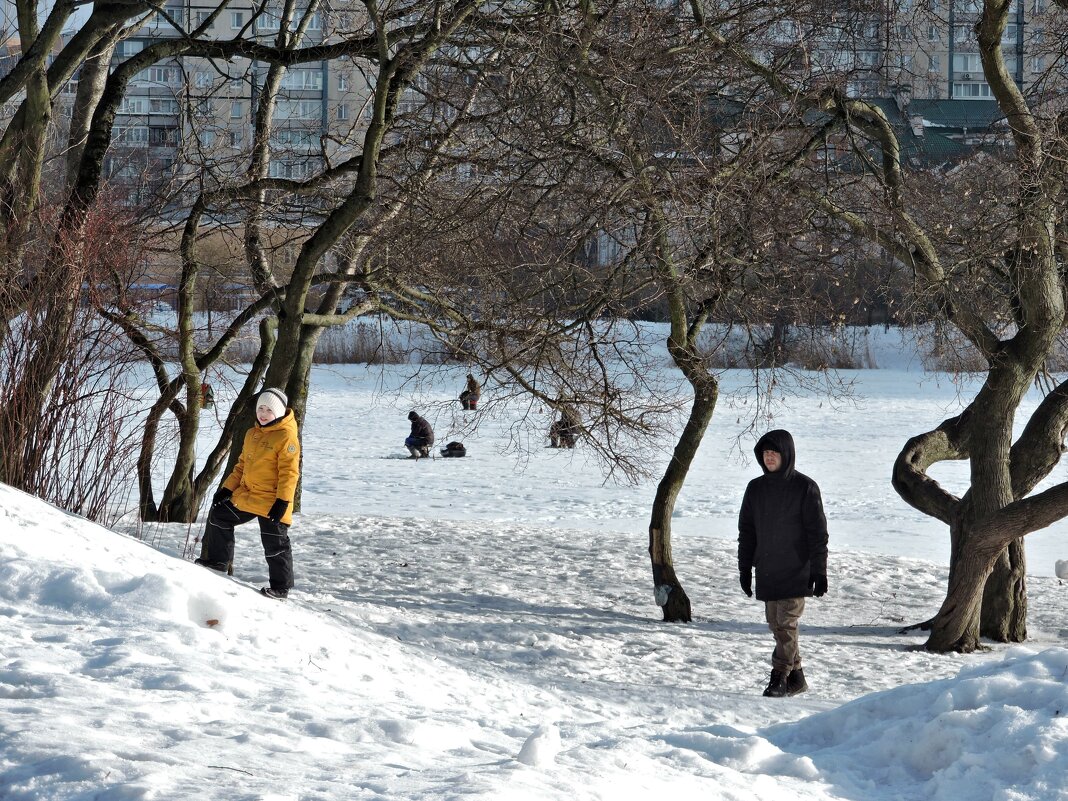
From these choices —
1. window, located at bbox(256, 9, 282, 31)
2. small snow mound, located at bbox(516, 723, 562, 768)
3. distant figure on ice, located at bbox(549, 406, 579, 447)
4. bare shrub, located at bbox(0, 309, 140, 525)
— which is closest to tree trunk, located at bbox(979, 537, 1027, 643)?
distant figure on ice, located at bbox(549, 406, 579, 447)

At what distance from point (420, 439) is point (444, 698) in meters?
15.2

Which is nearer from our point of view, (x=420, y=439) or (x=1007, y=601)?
(x=1007, y=601)

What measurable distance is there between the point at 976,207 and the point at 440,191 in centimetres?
452

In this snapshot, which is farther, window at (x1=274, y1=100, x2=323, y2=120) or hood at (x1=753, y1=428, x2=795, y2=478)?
window at (x1=274, y1=100, x2=323, y2=120)

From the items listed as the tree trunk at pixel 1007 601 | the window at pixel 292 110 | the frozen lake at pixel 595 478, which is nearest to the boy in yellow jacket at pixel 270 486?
the frozen lake at pixel 595 478

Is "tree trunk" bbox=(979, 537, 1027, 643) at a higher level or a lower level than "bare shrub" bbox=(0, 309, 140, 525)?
lower

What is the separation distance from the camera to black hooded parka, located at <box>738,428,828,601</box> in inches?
265

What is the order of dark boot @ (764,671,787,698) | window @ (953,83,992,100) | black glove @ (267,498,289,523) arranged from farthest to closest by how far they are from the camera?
window @ (953,83,992,100), black glove @ (267,498,289,523), dark boot @ (764,671,787,698)

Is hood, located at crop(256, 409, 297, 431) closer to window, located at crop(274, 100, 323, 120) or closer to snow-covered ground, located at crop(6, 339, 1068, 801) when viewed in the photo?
snow-covered ground, located at crop(6, 339, 1068, 801)

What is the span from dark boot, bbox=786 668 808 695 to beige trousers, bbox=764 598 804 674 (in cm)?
3

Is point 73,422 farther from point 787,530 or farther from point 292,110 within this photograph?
A: point 292,110

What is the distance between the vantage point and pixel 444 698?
5770 millimetres

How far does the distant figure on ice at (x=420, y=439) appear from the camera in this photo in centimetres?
2066

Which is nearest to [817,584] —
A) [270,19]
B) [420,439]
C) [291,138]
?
[291,138]
